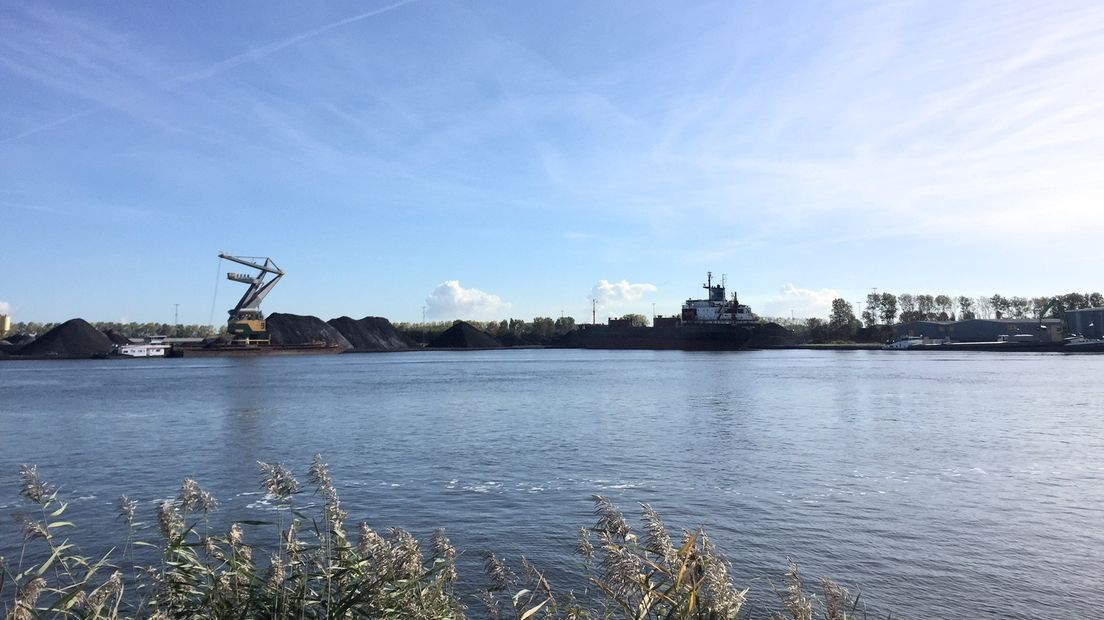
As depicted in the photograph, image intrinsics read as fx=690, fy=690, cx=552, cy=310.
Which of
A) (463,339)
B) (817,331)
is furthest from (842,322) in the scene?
(463,339)

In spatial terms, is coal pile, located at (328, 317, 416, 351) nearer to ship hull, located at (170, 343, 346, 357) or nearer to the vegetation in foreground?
ship hull, located at (170, 343, 346, 357)

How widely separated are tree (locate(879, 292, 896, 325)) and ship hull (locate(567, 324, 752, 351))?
4436 centimetres

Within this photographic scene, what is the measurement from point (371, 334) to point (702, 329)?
236 feet

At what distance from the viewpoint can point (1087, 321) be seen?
4097 inches

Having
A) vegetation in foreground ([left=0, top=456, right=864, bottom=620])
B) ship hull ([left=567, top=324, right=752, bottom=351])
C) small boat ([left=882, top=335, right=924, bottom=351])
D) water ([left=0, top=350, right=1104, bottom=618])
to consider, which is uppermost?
ship hull ([left=567, top=324, right=752, bottom=351])

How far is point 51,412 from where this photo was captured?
27766 millimetres

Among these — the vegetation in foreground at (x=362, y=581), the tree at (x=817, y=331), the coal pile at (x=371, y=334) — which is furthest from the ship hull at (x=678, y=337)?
the vegetation in foreground at (x=362, y=581)

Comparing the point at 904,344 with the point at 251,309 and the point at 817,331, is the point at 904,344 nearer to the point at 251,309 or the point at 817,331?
the point at 817,331

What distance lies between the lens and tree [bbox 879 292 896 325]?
13175 cm

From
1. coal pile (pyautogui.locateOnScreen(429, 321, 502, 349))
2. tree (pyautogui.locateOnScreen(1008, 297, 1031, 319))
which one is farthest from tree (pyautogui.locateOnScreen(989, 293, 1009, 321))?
coal pile (pyautogui.locateOnScreen(429, 321, 502, 349))

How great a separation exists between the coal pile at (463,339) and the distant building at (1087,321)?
4181 inches

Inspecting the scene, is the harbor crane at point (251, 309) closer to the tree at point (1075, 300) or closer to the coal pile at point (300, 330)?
the coal pile at point (300, 330)

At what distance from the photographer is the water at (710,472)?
337 inches

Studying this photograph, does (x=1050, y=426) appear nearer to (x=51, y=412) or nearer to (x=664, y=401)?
(x=664, y=401)
